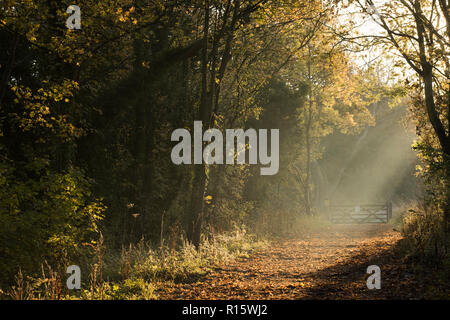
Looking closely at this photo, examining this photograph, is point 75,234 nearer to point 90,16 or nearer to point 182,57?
point 90,16

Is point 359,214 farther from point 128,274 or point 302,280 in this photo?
point 128,274

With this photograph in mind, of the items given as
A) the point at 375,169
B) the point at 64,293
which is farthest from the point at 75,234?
the point at 375,169

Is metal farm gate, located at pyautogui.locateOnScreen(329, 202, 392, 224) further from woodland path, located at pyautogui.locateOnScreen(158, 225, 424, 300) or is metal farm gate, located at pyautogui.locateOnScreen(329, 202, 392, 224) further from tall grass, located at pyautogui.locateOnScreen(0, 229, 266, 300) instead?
tall grass, located at pyautogui.locateOnScreen(0, 229, 266, 300)

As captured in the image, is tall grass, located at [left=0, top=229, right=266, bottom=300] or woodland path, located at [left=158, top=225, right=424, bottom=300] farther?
woodland path, located at [left=158, top=225, right=424, bottom=300]

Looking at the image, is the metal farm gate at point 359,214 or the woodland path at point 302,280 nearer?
the woodland path at point 302,280

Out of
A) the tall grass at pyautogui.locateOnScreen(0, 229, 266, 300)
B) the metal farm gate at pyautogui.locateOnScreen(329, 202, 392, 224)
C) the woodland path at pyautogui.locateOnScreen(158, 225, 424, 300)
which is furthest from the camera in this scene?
the metal farm gate at pyautogui.locateOnScreen(329, 202, 392, 224)

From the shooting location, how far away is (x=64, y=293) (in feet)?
22.1

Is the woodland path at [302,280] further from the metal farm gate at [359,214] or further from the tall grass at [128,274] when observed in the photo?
the metal farm gate at [359,214]

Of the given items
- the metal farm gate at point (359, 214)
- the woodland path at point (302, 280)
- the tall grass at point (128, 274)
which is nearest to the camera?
the tall grass at point (128, 274)

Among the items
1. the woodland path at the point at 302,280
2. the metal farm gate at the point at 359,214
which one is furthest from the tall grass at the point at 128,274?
the metal farm gate at the point at 359,214

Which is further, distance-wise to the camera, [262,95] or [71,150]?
[262,95]

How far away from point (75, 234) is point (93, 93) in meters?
4.59

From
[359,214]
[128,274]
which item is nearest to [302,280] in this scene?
[128,274]

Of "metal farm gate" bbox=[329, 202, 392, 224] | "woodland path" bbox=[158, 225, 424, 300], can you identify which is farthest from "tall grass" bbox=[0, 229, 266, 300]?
"metal farm gate" bbox=[329, 202, 392, 224]
